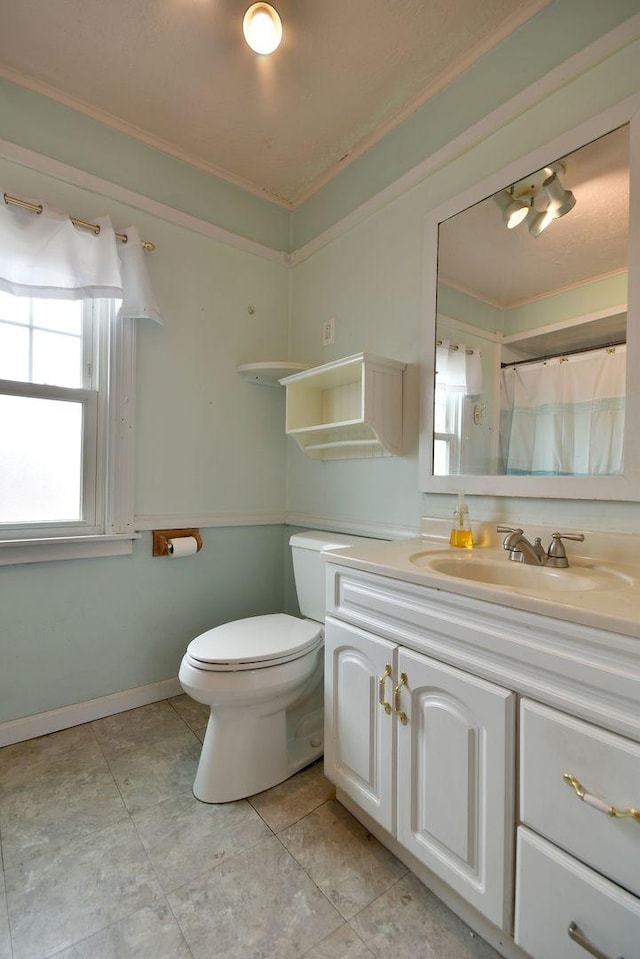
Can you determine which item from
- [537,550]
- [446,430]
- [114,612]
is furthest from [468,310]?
[114,612]

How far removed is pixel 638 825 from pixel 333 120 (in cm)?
228

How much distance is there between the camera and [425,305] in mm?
1576

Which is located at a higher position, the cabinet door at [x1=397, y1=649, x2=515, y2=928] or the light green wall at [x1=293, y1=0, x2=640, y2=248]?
the light green wall at [x1=293, y1=0, x2=640, y2=248]

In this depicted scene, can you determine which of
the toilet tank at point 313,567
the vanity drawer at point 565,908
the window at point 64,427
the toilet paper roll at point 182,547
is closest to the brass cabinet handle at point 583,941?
the vanity drawer at point 565,908

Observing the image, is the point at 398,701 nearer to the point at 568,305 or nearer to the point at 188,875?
the point at 188,875

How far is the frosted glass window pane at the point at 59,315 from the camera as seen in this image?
64.9 inches

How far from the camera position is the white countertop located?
0.72 m

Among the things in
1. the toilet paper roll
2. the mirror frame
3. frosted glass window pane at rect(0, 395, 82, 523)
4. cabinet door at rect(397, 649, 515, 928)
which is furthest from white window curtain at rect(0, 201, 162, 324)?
cabinet door at rect(397, 649, 515, 928)

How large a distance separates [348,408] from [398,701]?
118 centimetres

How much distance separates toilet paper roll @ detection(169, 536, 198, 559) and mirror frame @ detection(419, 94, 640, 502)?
40.2 inches

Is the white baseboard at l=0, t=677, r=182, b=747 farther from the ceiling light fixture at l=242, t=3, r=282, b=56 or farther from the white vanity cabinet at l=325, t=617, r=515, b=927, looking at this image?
the ceiling light fixture at l=242, t=3, r=282, b=56

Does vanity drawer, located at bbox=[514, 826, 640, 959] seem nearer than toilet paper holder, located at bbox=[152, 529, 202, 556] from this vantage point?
Yes

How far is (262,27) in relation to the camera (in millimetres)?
1298

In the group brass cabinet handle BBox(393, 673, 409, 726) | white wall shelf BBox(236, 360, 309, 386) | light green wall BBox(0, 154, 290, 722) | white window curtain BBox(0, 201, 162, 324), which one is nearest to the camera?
brass cabinet handle BBox(393, 673, 409, 726)
